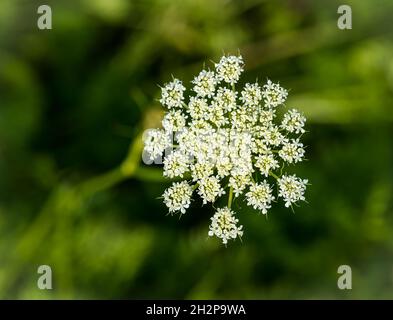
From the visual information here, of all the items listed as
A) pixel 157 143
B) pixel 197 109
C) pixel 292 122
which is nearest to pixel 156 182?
pixel 157 143

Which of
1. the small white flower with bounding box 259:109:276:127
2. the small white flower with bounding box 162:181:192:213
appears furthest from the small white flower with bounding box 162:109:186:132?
the small white flower with bounding box 259:109:276:127

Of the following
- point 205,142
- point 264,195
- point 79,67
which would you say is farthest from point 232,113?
point 79,67

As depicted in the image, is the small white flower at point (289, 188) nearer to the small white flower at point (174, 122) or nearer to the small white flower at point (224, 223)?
the small white flower at point (224, 223)

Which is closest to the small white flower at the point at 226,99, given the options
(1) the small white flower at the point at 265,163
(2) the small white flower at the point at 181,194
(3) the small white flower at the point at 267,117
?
(3) the small white flower at the point at 267,117

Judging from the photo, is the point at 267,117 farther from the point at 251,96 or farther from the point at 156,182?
the point at 156,182

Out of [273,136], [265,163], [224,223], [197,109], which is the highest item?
[197,109]
